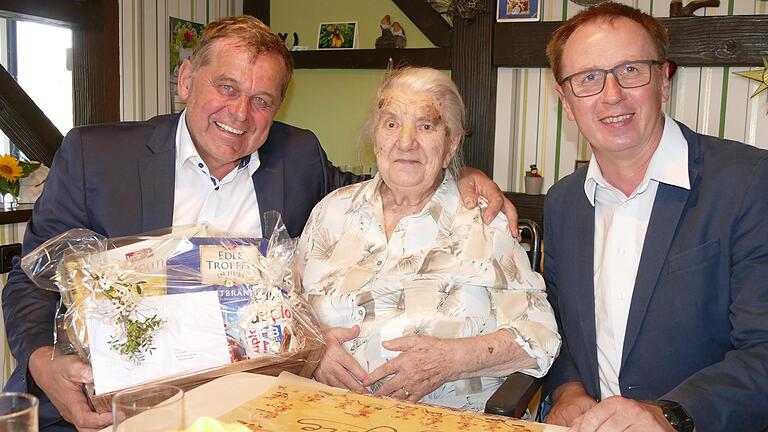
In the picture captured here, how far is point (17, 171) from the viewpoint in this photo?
3303mm

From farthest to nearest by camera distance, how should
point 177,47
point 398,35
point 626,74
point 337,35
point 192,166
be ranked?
point 337,35, point 398,35, point 177,47, point 192,166, point 626,74

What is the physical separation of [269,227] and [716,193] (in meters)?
1.16

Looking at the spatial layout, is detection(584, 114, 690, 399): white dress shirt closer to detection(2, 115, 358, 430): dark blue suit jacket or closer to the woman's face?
the woman's face

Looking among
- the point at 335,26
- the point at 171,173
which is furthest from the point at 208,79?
the point at 335,26

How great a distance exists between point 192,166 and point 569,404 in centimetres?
132

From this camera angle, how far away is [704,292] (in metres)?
1.76

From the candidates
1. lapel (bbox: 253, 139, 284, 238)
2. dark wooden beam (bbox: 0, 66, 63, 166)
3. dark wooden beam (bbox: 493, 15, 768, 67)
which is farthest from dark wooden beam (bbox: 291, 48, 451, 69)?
lapel (bbox: 253, 139, 284, 238)

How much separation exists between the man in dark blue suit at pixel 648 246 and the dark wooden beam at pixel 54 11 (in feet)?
8.59

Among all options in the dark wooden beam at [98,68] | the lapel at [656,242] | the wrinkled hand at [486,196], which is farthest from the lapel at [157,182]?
the dark wooden beam at [98,68]

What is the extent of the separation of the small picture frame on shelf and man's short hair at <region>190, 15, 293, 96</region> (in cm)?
285

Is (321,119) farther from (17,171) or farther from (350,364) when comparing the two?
(350,364)

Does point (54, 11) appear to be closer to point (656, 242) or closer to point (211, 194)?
point (211, 194)

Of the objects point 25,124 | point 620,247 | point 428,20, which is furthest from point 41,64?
point 620,247

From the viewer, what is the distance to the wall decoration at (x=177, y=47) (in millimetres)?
4180
